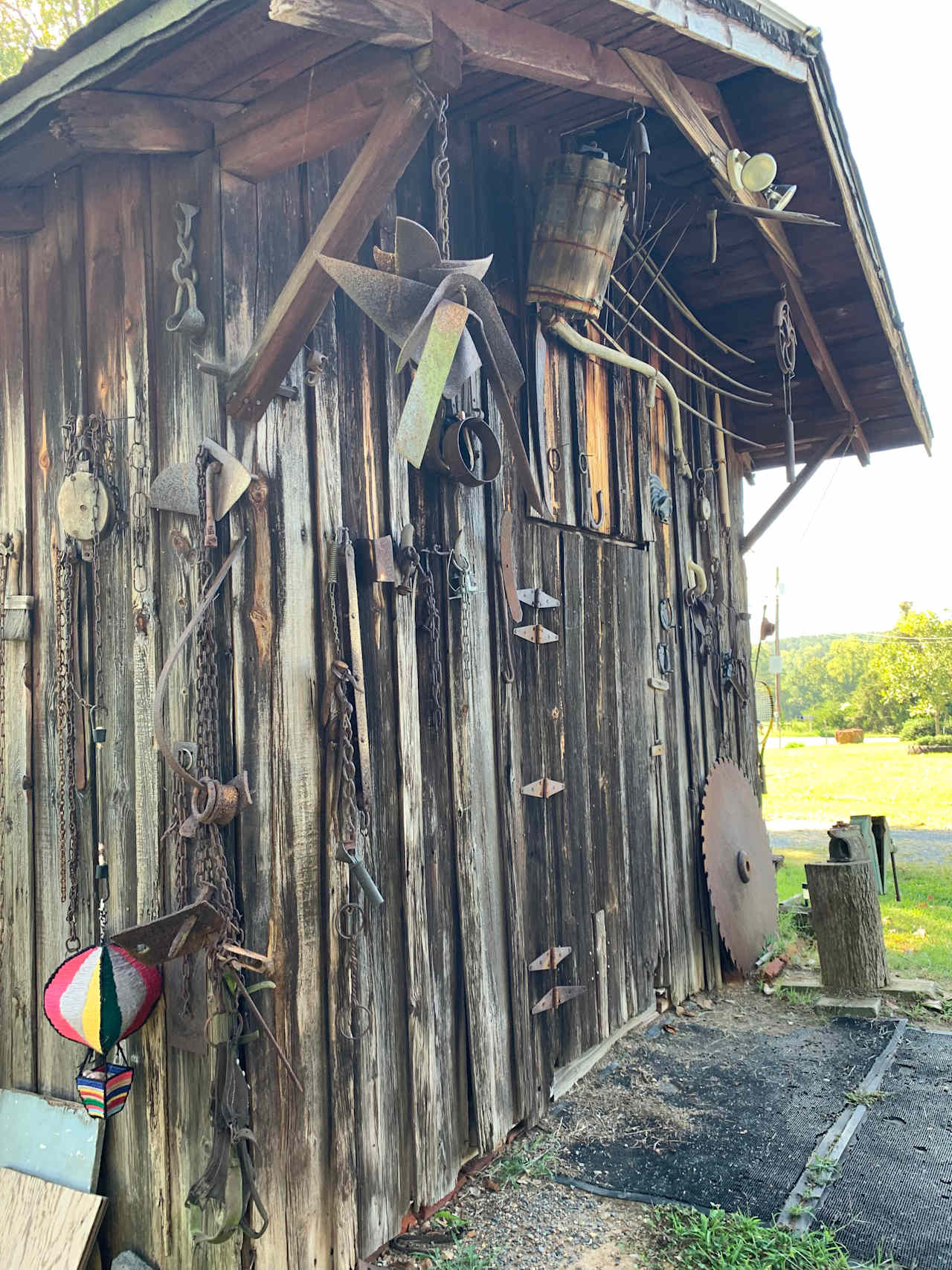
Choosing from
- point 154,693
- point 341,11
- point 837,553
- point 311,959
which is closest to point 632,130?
point 341,11

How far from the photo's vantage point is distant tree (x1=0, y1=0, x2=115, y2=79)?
1005 cm

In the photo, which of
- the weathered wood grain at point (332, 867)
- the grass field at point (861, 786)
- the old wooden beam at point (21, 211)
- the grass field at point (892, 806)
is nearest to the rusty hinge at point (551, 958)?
the weathered wood grain at point (332, 867)

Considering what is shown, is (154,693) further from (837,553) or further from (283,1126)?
(837,553)

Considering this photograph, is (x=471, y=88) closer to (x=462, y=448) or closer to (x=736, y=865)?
(x=462, y=448)

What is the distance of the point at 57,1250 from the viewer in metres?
2.89

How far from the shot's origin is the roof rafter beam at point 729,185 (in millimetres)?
3668

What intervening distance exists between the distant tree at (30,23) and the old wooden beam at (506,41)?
912cm

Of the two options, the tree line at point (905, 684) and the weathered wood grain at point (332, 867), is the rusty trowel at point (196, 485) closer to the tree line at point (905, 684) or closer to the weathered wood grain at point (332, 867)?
the weathered wood grain at point (332, 867)

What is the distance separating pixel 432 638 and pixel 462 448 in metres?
0.75

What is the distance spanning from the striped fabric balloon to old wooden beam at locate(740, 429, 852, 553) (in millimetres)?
5513

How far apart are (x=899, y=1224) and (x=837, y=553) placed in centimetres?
16278

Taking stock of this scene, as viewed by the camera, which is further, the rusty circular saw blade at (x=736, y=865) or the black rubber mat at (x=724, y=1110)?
the rusty circular saw blade at (x=736, y=865)

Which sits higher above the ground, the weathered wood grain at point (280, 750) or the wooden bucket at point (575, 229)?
the wooden bucket at point (575, 229)

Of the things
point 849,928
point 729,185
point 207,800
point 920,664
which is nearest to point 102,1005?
point 207,800
